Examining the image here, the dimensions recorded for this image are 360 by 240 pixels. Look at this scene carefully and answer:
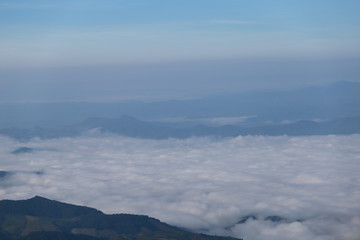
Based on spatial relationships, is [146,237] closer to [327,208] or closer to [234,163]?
[327,208]

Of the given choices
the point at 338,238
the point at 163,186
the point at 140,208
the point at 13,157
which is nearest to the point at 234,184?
the point at 163,186

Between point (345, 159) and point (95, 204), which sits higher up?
point (345, 159)

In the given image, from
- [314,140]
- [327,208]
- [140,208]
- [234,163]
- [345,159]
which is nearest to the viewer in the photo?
[327,208]

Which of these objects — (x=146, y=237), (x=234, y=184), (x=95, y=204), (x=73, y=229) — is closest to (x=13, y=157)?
(x=95, y=204)

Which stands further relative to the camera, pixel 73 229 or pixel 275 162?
pixel 275 162

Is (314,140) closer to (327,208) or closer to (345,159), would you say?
(345,159)

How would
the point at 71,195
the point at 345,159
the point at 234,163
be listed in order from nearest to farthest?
the point at 71,195 < the point at 345,159 < the point at 234,163
